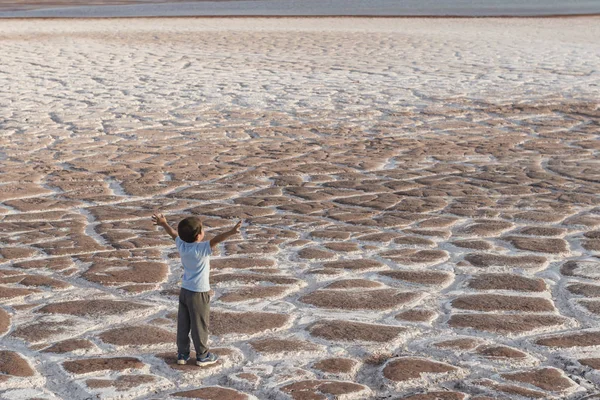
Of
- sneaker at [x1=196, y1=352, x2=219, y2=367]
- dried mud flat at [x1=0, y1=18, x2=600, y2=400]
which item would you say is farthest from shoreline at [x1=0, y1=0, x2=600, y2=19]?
sneaker at [x1=196, y1=352, x2=219, y2=367]

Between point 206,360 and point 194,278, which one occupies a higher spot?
point 194,278

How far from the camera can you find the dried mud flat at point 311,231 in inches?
153

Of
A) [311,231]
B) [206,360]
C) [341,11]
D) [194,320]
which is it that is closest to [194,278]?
[194,320]

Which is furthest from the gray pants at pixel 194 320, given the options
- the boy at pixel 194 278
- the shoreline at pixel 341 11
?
the shoreline at pixel 341 11

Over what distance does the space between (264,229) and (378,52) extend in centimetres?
1107

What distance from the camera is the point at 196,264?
12.3 feet

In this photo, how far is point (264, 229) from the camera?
6031 millimetres

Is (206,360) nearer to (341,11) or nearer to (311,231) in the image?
(311,231)

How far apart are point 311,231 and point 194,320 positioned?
88.6 inches

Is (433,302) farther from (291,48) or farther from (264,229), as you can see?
(291,48)

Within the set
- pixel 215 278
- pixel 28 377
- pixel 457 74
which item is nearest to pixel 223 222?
pixel 215 278

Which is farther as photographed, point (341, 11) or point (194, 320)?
point (341, 11)

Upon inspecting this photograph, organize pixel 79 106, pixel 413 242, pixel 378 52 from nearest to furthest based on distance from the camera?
pixel 413 242
pixel 79 106
pixel 378 52

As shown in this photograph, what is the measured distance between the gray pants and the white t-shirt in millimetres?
32
